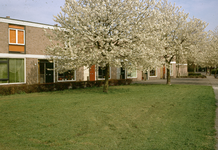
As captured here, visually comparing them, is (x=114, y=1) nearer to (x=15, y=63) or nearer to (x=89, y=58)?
(x=89, y=58)

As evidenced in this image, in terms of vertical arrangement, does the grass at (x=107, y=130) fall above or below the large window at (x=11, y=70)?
below

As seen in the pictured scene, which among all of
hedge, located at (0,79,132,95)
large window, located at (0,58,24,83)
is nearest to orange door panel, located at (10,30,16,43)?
large window, located at (0,58,24,83)

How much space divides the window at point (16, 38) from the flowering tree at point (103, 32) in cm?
656

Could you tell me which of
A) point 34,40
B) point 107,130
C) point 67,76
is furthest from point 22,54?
point 107,130

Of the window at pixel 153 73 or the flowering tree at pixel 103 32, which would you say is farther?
the window at pixel 153 73

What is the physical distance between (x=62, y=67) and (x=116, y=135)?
886cm

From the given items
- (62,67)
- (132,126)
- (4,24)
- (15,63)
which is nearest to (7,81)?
(15,63)

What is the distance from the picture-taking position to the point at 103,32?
11672 millimetres

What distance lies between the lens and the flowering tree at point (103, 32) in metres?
11.8

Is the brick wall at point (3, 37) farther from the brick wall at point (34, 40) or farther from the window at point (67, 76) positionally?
the window at point (67, 76)

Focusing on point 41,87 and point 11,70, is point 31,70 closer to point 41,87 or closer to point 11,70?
point 11,70

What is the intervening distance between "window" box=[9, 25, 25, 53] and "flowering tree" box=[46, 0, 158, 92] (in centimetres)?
656

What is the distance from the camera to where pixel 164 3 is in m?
21.9

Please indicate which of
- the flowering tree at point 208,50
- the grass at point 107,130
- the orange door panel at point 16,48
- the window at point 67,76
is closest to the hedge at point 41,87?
the window at point 67,76
